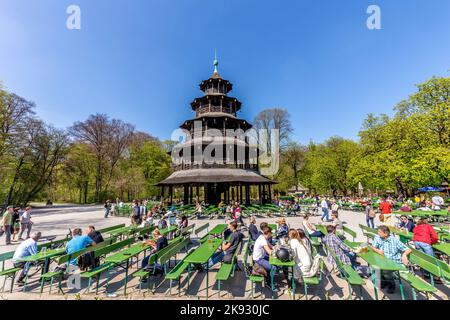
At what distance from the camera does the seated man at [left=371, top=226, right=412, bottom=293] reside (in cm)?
470

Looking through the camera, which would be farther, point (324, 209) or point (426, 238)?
point (324, 209)

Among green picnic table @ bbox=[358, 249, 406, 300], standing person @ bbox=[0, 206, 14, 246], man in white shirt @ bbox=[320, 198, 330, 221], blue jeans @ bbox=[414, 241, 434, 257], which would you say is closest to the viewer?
green picnic table @ bbox=[358, 249, 406, 300]

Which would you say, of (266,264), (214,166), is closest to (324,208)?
(214,166)

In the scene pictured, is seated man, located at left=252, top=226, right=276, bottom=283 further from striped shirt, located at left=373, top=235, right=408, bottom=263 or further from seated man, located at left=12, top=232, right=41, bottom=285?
seated man, located at left=12, top=232, right=41, bottom=285

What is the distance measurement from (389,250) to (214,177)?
15681mm

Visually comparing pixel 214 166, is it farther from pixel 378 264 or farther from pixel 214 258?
pixel 378 264

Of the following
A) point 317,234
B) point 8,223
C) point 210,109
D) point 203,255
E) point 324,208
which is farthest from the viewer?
point 210,109

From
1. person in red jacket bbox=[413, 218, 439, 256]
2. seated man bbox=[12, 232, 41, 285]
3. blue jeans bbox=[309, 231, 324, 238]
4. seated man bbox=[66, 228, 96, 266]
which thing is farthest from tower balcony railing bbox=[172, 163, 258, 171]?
person in red jacket bbox=[413, 218, 439, 256]

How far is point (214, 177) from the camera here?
19844 mm

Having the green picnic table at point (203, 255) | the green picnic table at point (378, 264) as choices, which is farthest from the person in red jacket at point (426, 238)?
the green picnic table at point (203, 255)

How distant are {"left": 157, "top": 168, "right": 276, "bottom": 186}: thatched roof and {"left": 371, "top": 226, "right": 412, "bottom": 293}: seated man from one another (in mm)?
13977

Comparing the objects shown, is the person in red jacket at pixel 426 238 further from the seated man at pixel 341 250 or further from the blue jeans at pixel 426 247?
the seated man at pixel 341 250

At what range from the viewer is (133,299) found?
4.33m
